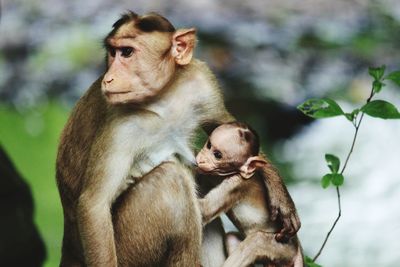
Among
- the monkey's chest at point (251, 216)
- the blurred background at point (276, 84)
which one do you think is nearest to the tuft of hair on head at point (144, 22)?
the monkey's chest at point (251, 216)

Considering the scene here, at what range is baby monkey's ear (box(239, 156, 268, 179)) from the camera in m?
4.04

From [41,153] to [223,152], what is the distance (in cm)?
311

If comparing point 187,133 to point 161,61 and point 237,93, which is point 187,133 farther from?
point 237,93

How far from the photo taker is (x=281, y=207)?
416 cm

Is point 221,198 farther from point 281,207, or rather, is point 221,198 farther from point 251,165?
point 281,207

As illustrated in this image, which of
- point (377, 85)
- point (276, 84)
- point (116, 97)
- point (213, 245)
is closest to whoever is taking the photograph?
point (116, 97)

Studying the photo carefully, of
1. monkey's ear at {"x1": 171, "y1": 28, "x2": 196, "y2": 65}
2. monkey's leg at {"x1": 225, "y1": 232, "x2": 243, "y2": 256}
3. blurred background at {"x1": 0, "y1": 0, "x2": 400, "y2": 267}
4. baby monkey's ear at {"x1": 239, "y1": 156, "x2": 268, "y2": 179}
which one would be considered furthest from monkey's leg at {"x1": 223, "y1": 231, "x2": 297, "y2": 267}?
blurred background at {"x1": 0, "y1": 0, "x2": 400, "y2": 267}

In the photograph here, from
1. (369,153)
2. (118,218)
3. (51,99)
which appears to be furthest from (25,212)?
(369,153)

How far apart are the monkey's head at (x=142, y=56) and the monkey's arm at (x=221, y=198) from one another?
59 cm

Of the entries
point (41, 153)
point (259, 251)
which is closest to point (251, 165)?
point (259, 251)

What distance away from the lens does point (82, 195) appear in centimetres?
377

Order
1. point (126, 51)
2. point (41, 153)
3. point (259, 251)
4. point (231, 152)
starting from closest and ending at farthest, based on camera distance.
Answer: point (126, 51), point (231, 152), point (259, 251), point (41, 153)

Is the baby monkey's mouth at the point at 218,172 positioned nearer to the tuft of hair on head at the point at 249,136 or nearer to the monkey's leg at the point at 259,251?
the tuft of hair on head at the point at 249,136

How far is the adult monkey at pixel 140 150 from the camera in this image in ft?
12.3
